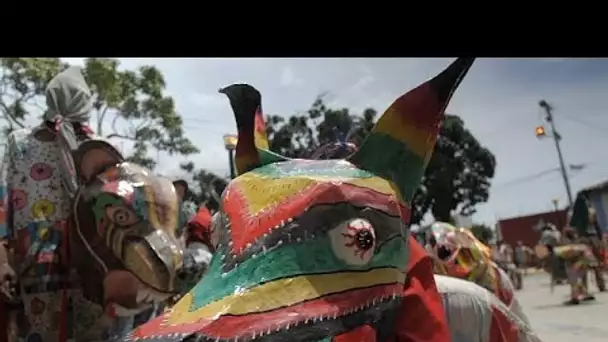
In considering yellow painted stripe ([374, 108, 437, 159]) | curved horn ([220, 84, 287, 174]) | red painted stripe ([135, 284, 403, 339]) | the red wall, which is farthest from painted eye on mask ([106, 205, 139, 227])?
the red wall

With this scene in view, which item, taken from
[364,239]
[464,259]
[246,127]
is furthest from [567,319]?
[364,239]

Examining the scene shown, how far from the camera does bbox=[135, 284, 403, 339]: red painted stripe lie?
1611 millimetres

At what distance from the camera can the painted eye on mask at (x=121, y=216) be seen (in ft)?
11.4

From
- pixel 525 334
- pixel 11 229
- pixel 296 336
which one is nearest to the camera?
pixel 296 336

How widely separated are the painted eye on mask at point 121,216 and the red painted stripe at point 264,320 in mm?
1797

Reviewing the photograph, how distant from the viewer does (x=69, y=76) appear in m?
4.37

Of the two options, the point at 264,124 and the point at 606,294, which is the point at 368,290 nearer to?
the point at 264,124

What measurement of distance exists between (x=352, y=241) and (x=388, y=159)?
39 centimetres

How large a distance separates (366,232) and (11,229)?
2666 millimetres

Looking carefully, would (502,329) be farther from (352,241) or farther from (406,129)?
(352,241)

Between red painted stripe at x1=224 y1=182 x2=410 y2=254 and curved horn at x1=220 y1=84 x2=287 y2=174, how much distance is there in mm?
302

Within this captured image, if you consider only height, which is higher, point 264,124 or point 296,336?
point 264,124

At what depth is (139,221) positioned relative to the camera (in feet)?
11.4
